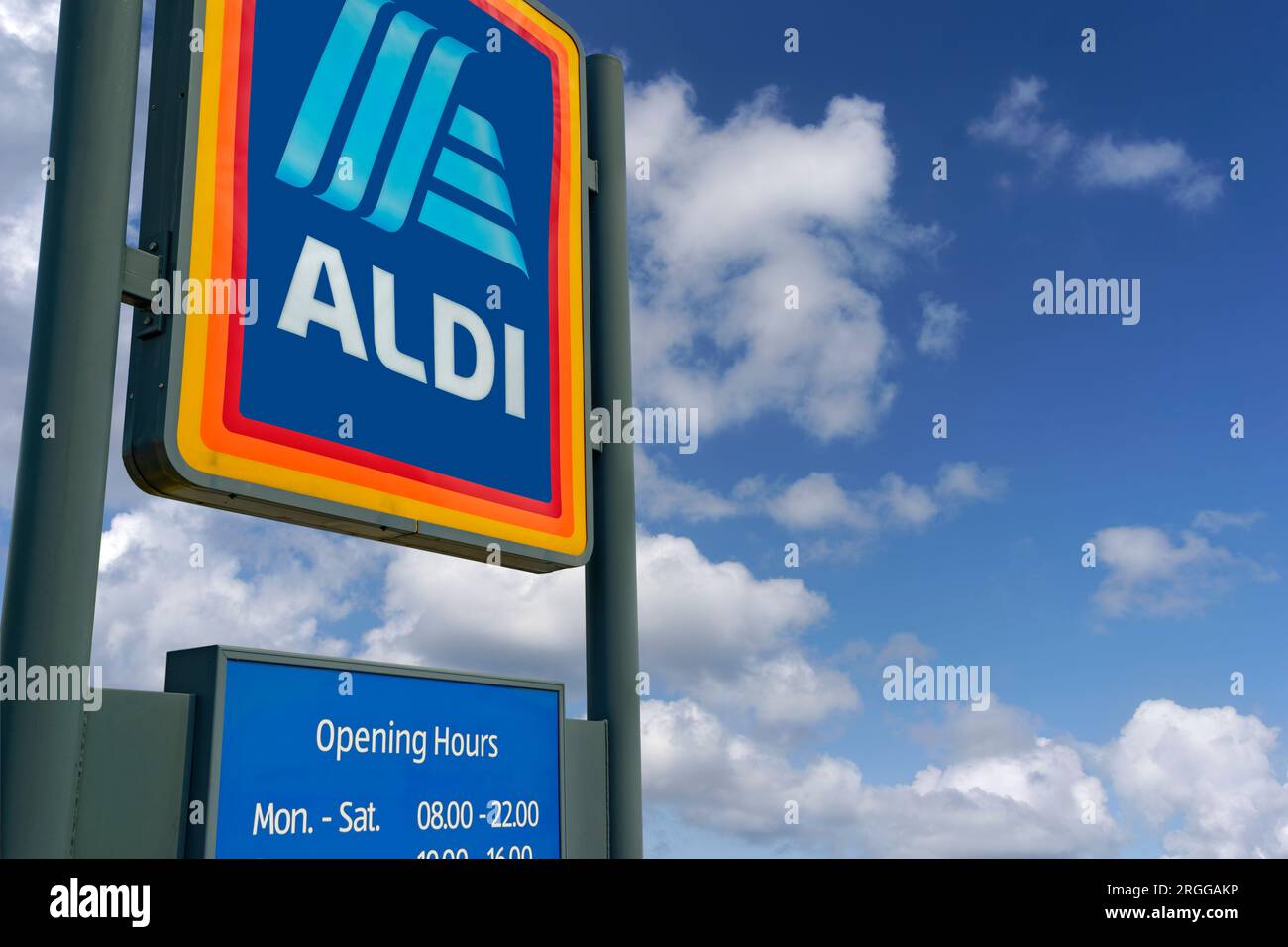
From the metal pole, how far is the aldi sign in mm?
284

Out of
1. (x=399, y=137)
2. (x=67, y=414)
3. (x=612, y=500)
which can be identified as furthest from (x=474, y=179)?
(x=67, y=414)

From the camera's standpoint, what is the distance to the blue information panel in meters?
3.51

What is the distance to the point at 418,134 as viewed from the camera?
486 centimetres

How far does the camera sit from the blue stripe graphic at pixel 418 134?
4.63m

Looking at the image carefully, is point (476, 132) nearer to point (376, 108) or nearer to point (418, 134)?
point (418, 134)

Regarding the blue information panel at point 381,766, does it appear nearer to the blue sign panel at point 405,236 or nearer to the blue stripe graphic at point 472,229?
the blue sign panel at point 405,236

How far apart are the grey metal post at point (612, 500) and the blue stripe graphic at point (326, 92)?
159 centimetres

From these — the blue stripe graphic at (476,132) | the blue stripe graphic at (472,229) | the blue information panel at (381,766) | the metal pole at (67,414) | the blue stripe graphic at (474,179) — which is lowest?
the blue information panel at (381,766)

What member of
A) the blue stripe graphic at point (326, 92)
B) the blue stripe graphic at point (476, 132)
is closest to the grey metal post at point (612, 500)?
the blue stripe graphic at point (476, 132)

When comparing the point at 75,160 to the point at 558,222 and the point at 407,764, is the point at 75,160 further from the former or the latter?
the point at 558,222

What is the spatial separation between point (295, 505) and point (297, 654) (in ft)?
1.85

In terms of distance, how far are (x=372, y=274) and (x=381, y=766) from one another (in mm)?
1849
